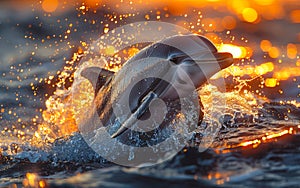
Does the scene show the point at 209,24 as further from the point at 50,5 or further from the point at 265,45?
the point at 50,5

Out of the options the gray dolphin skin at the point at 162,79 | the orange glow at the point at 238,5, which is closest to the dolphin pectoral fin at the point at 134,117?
the gray dolphin skin at the point at 162,79

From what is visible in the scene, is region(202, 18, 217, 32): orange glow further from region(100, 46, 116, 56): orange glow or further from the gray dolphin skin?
the gray dolphin skin

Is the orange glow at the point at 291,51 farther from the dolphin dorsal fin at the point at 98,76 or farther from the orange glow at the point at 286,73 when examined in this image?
the dolphin dorsal fin at the point at 98,76

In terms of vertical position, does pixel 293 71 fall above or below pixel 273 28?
below

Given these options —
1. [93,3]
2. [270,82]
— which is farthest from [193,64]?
[93,3]

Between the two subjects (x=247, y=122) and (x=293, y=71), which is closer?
(x=247, y=122)

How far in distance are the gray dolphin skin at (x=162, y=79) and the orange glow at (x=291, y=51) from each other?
524cm

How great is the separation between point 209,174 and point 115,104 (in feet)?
7.87

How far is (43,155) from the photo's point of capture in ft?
23.9

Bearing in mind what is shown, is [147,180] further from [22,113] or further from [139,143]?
[22,113]

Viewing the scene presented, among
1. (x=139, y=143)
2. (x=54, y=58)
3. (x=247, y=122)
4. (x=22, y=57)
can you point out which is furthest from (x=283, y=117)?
(x=22, y=57)

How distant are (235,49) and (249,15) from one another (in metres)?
3.02

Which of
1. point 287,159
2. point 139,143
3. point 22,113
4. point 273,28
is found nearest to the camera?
point 287,159

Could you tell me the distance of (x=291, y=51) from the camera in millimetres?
11781
